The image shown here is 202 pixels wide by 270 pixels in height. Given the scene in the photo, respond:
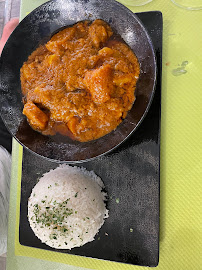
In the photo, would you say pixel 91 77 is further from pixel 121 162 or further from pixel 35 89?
pixel 121 162

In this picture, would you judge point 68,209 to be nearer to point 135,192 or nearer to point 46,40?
point 135,192

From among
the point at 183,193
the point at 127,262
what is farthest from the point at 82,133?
the point at 127,262

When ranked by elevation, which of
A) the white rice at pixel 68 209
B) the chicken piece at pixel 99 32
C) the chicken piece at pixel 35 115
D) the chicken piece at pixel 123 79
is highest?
the chicken piece at pixel 99 32

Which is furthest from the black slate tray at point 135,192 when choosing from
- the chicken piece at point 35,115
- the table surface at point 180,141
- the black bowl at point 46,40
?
the chicken piece at point 35,115

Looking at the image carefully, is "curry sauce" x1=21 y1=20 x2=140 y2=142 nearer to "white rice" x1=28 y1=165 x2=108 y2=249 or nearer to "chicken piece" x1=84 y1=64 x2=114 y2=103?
"chicken piece" x1=84 y1=64 x2=114 y2=103

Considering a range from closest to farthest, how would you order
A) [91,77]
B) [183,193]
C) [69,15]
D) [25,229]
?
Result: [91,77]
[183,193]
[69,15]
[25,229]

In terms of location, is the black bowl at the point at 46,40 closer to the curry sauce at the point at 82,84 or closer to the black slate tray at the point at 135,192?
the curry sauce at the point at 82,84
